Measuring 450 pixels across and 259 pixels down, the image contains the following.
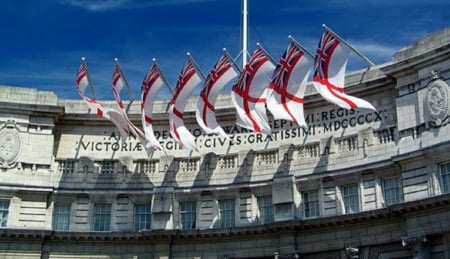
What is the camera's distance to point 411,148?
37.6m

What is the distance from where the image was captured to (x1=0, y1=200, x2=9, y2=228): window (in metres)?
42.0

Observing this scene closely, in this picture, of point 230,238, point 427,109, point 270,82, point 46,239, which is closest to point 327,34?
point 270,82

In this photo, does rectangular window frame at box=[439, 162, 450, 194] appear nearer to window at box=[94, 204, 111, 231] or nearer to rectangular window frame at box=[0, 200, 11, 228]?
window at box=[94, 204, 111, 231]

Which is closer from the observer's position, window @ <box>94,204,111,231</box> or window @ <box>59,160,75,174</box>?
window @ <box>94,204,111,231</box>

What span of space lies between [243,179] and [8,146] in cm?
1421

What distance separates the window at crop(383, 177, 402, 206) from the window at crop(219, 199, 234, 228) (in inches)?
360

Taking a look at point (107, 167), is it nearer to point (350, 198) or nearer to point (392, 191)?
point (350, 198)

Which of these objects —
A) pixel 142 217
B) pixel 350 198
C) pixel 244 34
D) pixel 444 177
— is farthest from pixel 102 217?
pixel 444 177

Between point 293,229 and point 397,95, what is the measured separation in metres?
9.36

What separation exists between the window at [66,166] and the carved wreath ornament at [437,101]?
69.7 feet

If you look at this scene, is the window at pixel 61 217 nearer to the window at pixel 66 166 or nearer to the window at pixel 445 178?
the window at pixel 66 166

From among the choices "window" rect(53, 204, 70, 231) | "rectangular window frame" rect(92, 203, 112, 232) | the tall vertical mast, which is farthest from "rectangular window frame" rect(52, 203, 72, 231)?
the tall vertical mast

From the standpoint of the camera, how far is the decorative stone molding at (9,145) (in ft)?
141

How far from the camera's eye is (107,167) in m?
44.3
